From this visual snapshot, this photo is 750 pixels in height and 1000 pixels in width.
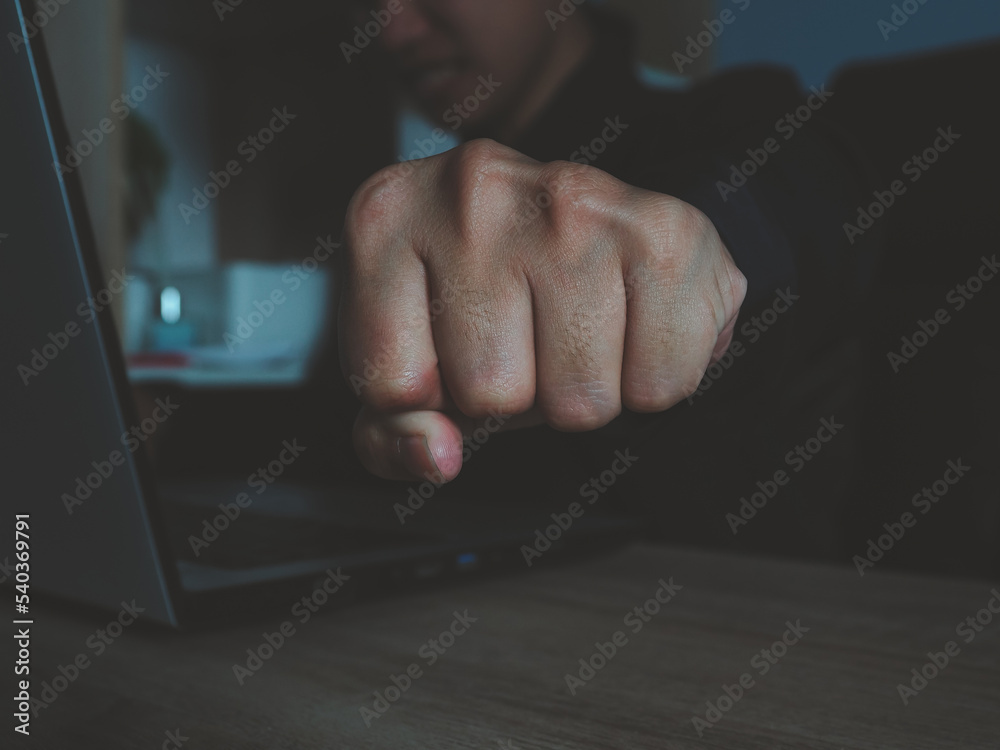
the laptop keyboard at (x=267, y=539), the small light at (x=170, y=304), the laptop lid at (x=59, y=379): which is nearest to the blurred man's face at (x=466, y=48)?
the laptop keyboard at (x=267, y=539)

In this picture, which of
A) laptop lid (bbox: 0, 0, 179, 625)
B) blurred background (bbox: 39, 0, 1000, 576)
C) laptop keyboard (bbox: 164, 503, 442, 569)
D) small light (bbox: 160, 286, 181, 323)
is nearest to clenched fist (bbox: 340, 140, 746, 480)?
laptop lid (bbox: 0, 0, 179, 625)

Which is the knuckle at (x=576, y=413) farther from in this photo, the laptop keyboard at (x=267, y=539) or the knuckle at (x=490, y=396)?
the laptop keyboard at (x=267, y=539)

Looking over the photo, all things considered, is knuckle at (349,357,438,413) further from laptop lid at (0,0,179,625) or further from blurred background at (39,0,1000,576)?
blurred background at (39,0,1000,576)

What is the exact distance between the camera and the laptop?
0.97 ft

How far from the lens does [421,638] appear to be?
0.42 m

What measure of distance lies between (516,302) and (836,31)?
1.87m

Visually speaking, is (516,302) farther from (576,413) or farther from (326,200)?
(326,200)

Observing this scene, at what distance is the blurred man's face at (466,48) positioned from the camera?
1388 mm

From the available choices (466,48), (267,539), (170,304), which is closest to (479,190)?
(267,539)

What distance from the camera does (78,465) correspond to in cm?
34

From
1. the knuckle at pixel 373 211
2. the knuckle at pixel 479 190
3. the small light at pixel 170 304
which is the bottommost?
the small light at pixel 170 304

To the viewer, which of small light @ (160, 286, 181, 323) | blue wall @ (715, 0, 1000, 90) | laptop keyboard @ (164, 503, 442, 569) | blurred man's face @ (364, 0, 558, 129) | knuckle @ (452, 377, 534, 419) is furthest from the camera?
small light @ (160, 286, 181, 323)

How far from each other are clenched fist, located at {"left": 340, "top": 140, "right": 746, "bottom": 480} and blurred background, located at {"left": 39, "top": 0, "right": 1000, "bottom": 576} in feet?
2.65

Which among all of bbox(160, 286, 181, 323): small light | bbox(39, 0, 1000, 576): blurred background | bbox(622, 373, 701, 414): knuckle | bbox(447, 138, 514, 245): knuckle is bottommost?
bbox(160, 286, 181, 323): small light
